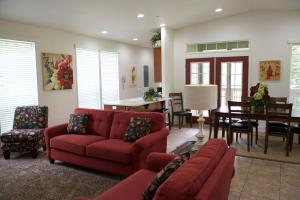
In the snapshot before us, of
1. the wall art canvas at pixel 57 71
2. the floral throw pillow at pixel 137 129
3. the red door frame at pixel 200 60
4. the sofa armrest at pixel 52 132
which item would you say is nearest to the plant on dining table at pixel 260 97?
the floral throw pillow at pixel 137 129

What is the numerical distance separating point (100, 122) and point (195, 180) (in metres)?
2.92

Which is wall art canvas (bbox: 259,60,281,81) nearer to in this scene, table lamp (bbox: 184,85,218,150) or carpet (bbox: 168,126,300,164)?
carpet (bbox: 168,126,300,164)

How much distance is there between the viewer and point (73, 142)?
3.66 m

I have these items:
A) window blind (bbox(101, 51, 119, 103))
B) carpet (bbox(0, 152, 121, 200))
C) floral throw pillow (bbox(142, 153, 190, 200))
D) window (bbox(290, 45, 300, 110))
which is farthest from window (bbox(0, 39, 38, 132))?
window (bbox(290, 45, 300, 110))

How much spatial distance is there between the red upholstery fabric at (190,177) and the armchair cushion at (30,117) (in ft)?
12.2

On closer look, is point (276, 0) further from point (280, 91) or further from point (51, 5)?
point (51, 5)

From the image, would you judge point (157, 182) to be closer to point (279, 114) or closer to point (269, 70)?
point (279, 114)

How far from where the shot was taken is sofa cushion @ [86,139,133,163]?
3188 mm

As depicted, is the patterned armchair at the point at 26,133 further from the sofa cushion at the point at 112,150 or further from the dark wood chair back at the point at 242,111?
the dark wood chair back at the point at 242,111

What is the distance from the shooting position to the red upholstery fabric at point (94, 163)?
10.7 ft

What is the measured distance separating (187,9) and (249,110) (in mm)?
2714

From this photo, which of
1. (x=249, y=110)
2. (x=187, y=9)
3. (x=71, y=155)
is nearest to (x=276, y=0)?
(x=187, y=9)

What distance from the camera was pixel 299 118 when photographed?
13.2 ft

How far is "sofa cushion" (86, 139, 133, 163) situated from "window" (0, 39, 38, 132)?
2.59 metres
